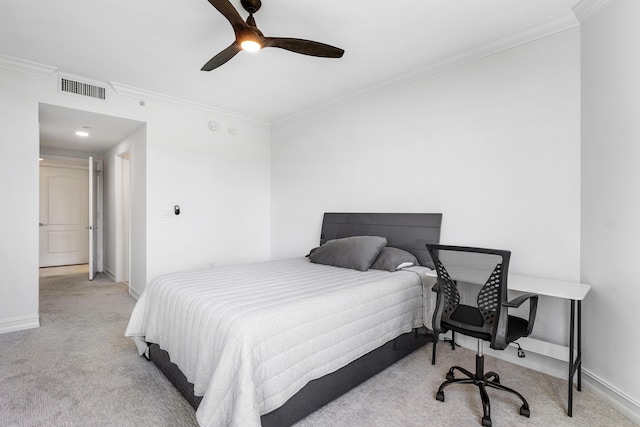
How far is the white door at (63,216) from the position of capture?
633cm

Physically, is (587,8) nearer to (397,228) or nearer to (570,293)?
(570,293)

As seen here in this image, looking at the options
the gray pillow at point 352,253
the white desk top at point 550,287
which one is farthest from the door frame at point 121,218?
the white desk top at point 550,287

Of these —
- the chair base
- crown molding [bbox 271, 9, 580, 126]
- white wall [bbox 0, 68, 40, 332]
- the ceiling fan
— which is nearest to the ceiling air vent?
white wall [bbox 0, 68, 40, 332]

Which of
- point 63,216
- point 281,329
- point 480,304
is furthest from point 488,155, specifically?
point 63,216

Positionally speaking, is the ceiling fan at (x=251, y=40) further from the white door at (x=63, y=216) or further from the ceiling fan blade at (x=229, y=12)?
the white door at (x=63, y=216)

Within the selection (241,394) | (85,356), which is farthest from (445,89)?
(85,356)

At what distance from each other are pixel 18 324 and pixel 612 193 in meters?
5.14

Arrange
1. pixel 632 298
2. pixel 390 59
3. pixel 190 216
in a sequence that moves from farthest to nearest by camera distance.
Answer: pixel 190 216 → pixel 390 59 → pixel 632 298

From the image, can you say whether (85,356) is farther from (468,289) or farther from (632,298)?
(632,298)

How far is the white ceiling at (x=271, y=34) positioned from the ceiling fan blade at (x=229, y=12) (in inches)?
13.2

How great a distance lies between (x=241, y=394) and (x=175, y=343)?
782mm

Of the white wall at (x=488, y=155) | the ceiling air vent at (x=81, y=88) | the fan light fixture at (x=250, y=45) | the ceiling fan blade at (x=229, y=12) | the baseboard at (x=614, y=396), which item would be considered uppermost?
the ceiling air vent at (x=81, y=88)

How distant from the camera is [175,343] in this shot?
194 centimetres

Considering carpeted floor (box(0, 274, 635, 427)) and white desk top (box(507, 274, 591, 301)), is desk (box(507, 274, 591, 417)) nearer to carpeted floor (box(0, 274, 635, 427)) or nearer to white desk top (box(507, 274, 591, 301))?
white desk top (box(507, 274, 591, 301))
